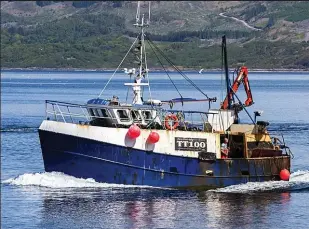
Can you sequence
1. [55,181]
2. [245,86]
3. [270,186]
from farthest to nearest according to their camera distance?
[245,86] < [270,186] < [55,181]

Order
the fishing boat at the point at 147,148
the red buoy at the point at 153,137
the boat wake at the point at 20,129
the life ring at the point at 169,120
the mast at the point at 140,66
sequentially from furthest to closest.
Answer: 1. the boat wake at the point at 20,129
2. the life ring at the point at 169,120
3. the mast at the point at 140,66
4. the fishing boat at the point at 147,148
5. the red buoy at the point at 153,137

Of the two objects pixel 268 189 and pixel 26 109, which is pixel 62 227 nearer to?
pixel 268 189

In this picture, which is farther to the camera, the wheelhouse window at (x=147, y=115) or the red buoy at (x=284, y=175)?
the red buoy at (x=284, y=175)

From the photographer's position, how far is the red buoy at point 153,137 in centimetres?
4553

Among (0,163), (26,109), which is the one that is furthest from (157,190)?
(26,109)

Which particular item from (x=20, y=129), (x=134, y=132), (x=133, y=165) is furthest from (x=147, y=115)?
(x=20, y=129)

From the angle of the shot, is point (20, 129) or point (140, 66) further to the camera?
point (20, 129)

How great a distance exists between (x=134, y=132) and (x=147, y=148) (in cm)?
116

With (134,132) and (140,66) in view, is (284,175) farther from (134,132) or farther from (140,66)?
(140,66)

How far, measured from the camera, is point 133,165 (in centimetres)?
4578

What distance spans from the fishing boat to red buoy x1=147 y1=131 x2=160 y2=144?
4 centimetres

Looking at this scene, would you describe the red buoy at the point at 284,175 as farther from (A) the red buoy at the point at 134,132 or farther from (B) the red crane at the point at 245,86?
(A) the red buoy at the point at 134,132

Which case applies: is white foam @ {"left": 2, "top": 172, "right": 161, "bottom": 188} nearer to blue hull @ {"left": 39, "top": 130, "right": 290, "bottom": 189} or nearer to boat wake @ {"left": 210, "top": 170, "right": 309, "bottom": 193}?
blue hull @ {"left": 39, "top": 130, "right": 290, "bottom": 189}

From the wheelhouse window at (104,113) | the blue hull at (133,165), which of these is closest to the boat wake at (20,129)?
the blue hull at (133,165)
